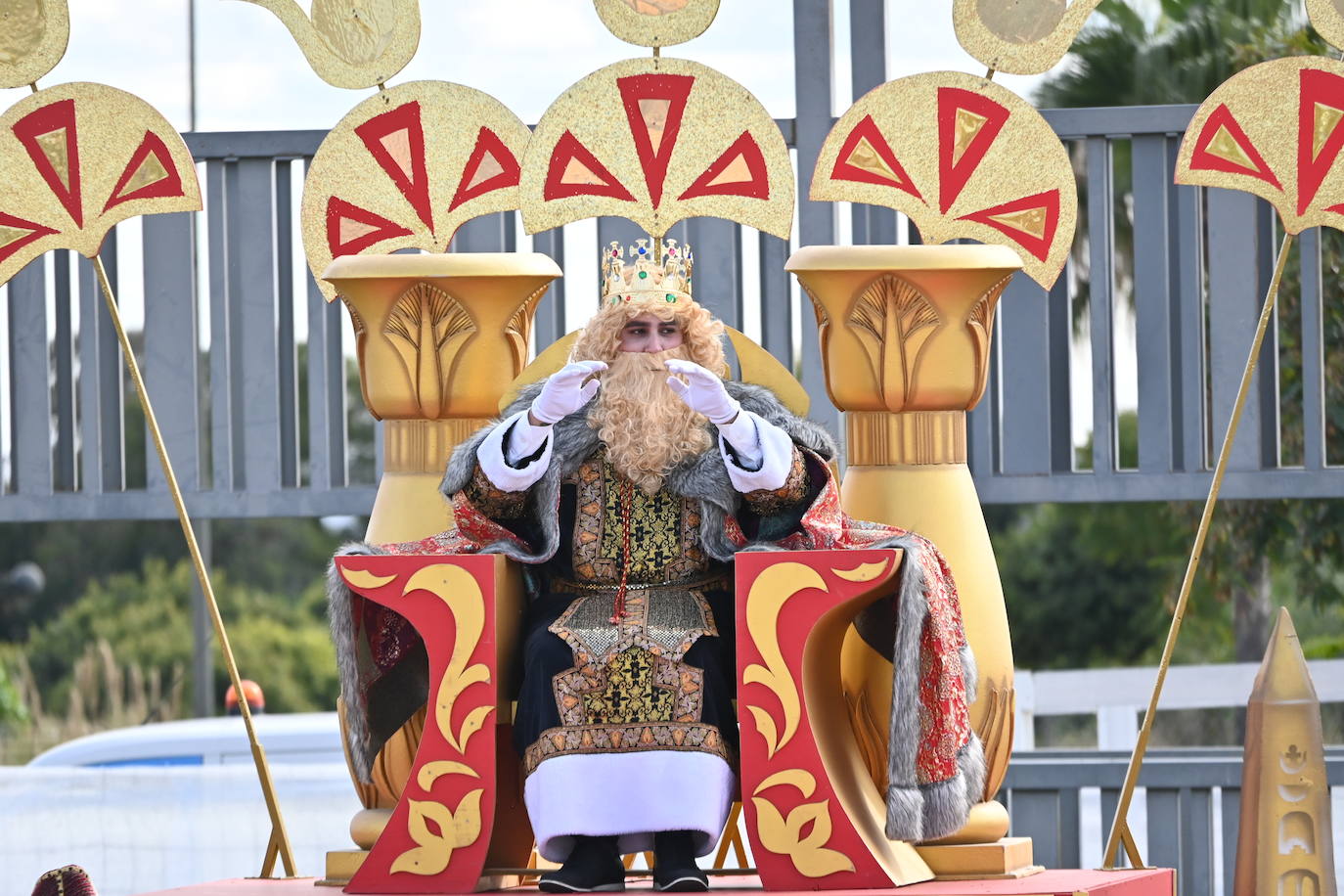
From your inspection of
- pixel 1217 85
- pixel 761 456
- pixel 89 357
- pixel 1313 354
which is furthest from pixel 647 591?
pixel 1217 85

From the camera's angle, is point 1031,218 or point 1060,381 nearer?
point 1031,218

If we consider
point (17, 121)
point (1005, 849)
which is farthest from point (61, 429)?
point (1005, 849)

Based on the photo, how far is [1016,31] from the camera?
208 inches

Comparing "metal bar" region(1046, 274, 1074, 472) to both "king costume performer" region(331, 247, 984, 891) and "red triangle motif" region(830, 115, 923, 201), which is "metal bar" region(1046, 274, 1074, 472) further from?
"king costume performer" region(331, 247, 984, 891)

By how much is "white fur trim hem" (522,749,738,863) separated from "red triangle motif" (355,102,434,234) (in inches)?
64.6

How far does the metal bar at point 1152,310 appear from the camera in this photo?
6.23 m

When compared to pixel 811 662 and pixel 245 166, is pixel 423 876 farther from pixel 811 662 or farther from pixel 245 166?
pixel 245 166

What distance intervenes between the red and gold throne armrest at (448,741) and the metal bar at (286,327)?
221cm

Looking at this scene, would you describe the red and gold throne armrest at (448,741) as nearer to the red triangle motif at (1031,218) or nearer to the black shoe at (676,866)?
the black shoe at (676,866)

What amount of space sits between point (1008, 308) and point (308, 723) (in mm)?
4238

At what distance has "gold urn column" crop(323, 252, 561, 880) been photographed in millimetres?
4938

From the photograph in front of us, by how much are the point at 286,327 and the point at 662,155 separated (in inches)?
68.9

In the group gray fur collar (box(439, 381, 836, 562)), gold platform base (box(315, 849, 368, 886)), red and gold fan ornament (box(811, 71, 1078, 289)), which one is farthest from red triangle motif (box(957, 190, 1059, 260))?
gold platform base (box(315, 849, 368, 886))

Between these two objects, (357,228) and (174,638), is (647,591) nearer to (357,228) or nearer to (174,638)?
(357,228)
